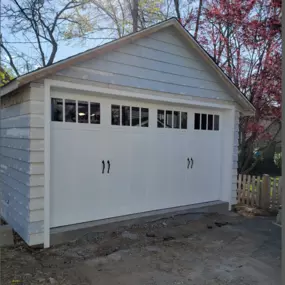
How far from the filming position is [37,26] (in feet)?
36.2

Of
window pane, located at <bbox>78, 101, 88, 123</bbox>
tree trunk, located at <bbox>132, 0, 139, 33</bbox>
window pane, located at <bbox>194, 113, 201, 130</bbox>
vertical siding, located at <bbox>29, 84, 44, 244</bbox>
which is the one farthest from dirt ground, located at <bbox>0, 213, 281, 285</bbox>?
tree trunk, located at <bbox>132, 0, 139, 33</bbox>

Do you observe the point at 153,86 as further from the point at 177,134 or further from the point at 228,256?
the point at 228,256

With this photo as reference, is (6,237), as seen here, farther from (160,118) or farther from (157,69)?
(157,69)

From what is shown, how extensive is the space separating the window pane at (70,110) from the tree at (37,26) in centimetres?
793

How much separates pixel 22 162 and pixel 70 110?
1.03 meters

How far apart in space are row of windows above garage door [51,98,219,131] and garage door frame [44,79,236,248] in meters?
0.24

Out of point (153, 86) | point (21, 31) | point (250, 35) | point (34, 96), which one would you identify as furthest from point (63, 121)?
point (21, 31)

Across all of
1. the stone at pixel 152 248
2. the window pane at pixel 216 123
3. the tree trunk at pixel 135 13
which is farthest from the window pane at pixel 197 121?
the tree trunk at pixel 135 13

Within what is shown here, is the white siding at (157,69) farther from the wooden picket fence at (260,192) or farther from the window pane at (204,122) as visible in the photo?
the wooden picket fence at (260,192)

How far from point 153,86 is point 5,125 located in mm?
2638

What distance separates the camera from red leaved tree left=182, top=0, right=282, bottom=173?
303 inches

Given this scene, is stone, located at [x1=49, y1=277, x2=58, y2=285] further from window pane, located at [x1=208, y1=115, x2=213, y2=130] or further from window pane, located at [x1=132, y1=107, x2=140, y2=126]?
window pane, located at [x1=208, y1=115, x2=213, y2=130]

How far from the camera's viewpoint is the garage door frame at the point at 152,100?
151 inches

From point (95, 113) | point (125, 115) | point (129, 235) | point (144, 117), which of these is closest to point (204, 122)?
point (144, 117)
